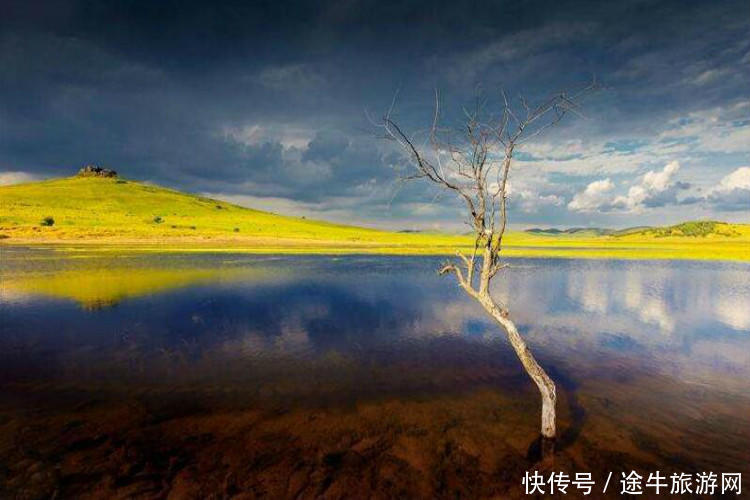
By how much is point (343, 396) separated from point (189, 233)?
10407 centimetres

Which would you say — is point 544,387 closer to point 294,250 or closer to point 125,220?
point 294,250

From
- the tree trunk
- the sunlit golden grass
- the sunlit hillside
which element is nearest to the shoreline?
the sunlit hillside

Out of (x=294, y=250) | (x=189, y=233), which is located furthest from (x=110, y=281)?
(x=189, y=233)

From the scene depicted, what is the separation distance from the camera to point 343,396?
1237 cm

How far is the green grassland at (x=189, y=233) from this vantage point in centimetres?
8438

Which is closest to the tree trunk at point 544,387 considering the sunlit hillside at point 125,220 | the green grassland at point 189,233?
the green grassland at point 189,233

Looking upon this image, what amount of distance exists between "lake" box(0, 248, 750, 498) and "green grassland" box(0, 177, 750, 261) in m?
56.8

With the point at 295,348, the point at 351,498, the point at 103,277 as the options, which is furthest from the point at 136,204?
the point at 351,498

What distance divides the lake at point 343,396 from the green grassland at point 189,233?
186 feet

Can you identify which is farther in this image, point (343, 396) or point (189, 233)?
point (189, 233)

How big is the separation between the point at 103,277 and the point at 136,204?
14258cm

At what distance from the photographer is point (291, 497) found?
7590 mm

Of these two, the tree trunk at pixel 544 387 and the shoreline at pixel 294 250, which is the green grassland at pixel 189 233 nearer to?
the shoreline at pixel 294 250

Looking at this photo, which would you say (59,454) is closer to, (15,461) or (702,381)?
(15,461)
